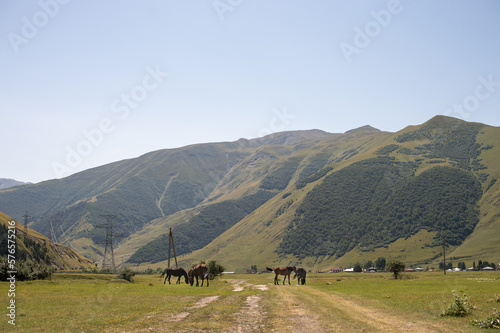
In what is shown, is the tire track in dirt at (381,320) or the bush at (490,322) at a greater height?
the bush at (490,322)

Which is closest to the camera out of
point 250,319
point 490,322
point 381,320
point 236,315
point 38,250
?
point 490,322

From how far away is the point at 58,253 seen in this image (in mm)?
145625

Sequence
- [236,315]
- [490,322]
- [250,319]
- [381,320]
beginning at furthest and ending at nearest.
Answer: [236,315], [250,319], [381,320], [490,322]

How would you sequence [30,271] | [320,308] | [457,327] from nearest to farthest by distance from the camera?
[457,327], [320,308], [30,271]

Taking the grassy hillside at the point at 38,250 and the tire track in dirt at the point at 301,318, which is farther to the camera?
the grassy hillside at the point at 38,250

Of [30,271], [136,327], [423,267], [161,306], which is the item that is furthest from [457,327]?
[423,267]

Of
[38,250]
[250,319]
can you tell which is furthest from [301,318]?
[38,250]

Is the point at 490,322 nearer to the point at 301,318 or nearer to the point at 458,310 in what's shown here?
the point at 458,310

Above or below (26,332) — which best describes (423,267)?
below

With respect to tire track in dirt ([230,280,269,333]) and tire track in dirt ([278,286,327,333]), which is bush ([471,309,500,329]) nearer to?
tire track in dirt ([278,286,327,333])

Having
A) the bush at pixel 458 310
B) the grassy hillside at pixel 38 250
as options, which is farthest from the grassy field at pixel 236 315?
the grassy hillside at pixel 38 250

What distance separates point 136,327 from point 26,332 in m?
4.59

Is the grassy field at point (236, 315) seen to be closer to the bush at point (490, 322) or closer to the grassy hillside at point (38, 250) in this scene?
the bush at point (490, 322)

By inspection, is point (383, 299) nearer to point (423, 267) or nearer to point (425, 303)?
point (425, 303)
